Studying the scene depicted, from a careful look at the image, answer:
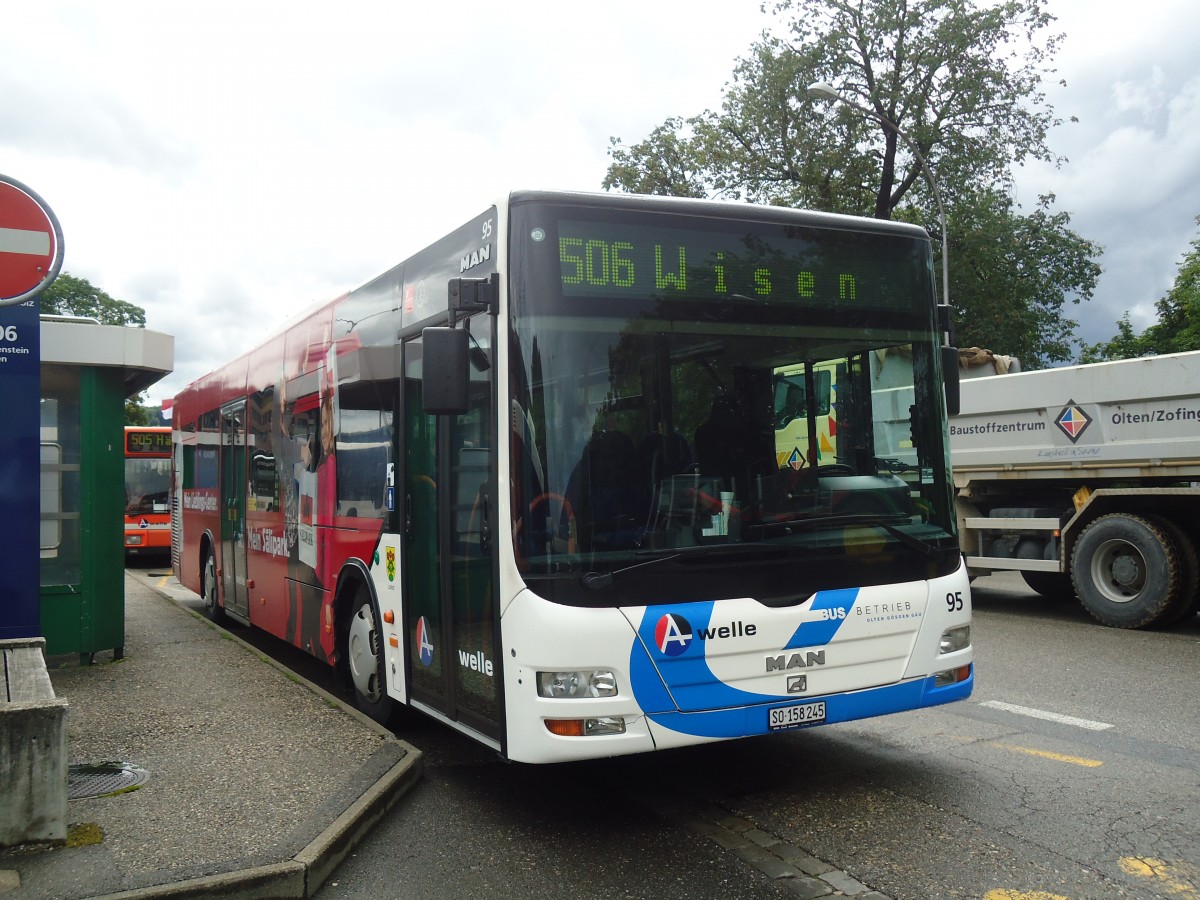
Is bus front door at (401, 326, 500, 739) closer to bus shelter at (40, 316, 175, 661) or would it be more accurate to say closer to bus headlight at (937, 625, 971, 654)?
bus headlight at (937, 625, 971, 654)

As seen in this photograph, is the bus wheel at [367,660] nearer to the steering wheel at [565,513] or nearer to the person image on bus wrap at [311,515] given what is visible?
the person image on bus wrap at [311,515]

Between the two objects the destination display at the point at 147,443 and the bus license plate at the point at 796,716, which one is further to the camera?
the destination display at the point at 147,443

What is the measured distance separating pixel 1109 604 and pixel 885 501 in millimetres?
6641

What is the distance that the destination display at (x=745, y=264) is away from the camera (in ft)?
16.0

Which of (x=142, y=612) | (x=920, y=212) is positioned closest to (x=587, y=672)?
(x=142, y=612)

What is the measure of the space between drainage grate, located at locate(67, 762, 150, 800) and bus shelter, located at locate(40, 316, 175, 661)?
3477 mm

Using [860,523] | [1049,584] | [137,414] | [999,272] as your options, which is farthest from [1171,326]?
[137,414]

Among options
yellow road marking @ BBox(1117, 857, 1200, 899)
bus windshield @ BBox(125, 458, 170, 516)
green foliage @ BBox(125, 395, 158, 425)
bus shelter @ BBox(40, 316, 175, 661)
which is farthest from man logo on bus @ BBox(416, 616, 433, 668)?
green foliage @ BBox(125, 395, 158, 425)

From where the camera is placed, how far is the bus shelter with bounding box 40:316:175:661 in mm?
8883

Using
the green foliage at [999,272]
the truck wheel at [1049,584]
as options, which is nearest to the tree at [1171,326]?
the green foliage at [999,272]

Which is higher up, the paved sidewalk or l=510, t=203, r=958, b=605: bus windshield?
l=510, t=203, r=958, b=605: bus windshield

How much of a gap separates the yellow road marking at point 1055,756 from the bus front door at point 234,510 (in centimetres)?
683

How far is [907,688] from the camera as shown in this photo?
5.24 metres

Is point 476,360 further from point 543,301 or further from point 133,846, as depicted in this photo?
point 133,846
